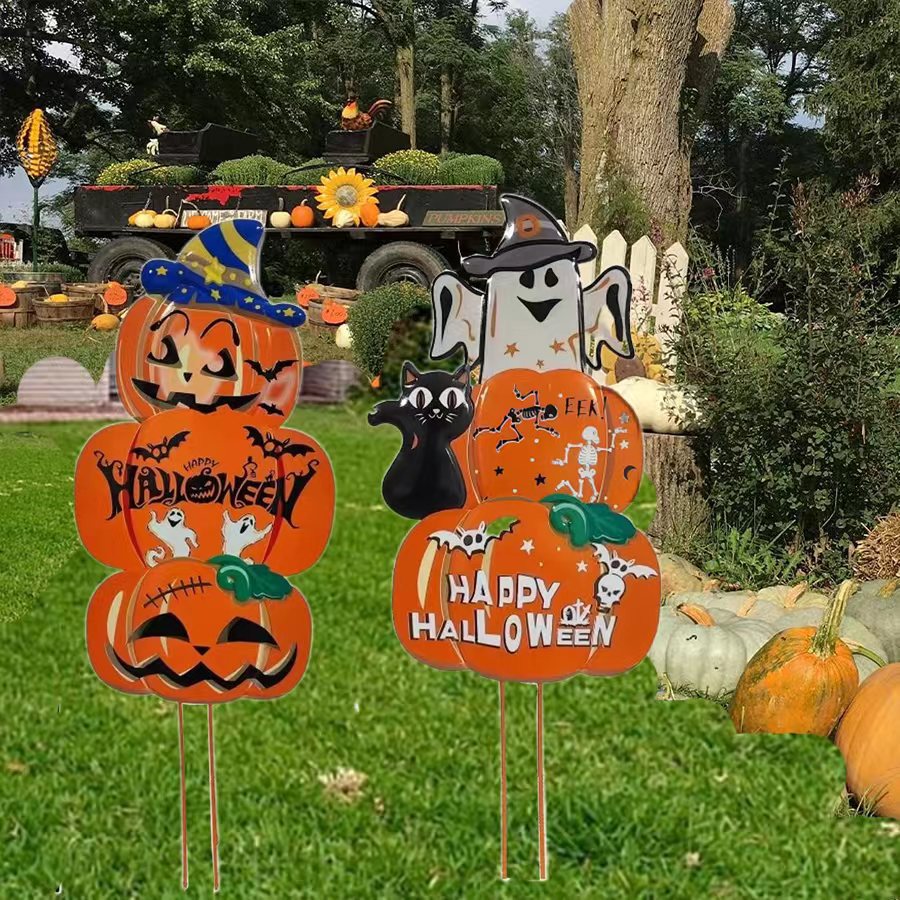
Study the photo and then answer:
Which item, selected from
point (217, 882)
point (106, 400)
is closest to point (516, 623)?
point (217, 882)

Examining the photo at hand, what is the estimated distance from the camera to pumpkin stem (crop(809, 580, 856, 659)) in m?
3.01

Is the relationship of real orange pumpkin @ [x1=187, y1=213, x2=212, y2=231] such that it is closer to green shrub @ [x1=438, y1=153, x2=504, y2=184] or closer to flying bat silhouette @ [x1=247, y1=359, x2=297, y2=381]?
green shrub @ [x1=438, y1=153, x2=504, y2=184]

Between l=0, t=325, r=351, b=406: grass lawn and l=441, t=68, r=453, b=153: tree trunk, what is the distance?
18.8 m

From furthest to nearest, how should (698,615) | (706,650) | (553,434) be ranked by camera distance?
(698,615), (706,650), (553,434)

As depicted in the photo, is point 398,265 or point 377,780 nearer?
point 377,780

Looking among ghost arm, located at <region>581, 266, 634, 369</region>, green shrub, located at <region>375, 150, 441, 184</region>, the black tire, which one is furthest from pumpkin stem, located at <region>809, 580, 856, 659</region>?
green shrub, located at <region>375, 150, 441, 184</region>

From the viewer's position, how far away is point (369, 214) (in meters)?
Answer: 9.85

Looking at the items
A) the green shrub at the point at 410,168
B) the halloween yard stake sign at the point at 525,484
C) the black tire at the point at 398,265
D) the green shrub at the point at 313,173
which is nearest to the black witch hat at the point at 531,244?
the halloween yard stake sign at the point at 525,484

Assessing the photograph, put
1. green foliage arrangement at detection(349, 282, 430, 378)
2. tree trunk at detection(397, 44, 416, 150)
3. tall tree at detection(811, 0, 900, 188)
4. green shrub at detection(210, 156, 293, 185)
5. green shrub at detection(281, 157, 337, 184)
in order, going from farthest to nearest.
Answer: tree trunk at detection(397, 44, 416, 150) → tall tree at detection(811, 0, 900, 188) → green shrub at detection(281, 157, 337, 184) → green shrub at detection(210, 156, 293, 185) → green foliage arrangement at detection(349, 282, 430, 378)

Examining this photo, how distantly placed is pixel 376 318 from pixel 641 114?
2.16m

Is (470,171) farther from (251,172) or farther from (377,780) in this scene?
(377,780)

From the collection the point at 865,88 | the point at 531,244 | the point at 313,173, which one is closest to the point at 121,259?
the point at 313,173

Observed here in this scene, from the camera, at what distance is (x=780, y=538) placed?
433 cm

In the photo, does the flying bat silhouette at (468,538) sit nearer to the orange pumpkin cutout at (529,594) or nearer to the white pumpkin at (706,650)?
the orange pumpkin cutout at (529,594)
